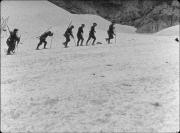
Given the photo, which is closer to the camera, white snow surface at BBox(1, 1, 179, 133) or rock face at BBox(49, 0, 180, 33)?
white snow surface at BBox(1, 1, 179, 133)

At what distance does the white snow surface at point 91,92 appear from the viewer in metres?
9.20

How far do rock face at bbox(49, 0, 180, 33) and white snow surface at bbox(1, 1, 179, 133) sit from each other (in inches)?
1696

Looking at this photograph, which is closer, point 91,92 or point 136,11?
point 91,92

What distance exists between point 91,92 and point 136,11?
59292 millimetres

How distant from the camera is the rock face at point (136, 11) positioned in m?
63.4

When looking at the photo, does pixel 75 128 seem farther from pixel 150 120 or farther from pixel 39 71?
pixel 39 71

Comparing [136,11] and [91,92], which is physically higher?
[136,11]

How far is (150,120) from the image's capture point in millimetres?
9234

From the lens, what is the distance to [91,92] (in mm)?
11680

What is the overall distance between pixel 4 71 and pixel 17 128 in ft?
23.3

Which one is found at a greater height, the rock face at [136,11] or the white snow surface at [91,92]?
the rock face at [136,11]

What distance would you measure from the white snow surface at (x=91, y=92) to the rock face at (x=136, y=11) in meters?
43.1

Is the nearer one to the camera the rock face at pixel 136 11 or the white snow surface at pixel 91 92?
the white snow surface at pixel 91 92

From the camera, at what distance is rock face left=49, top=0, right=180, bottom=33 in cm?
6338
